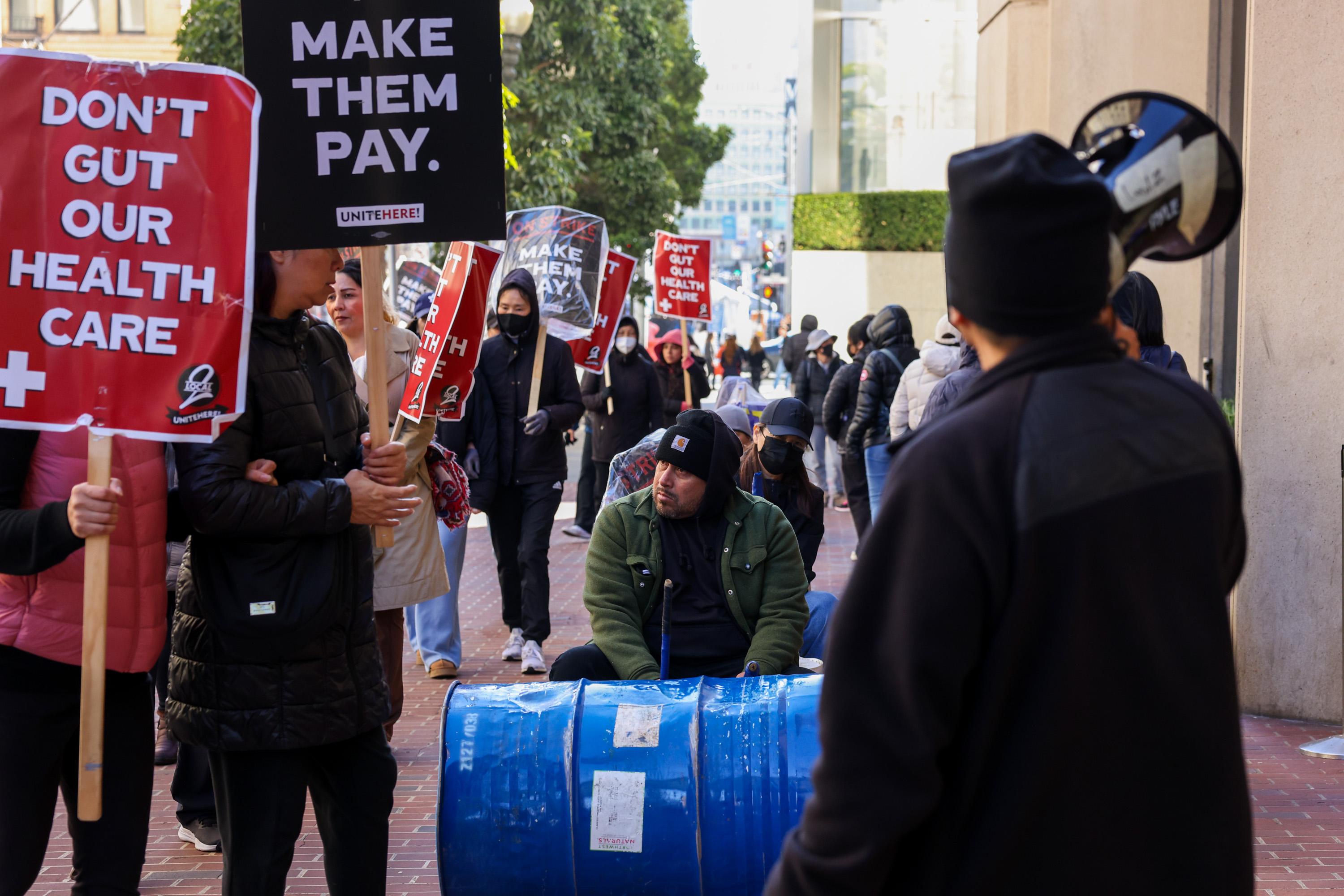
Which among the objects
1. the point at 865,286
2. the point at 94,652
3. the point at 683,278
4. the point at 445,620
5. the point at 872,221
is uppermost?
the point at 872,221

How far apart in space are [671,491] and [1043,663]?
3011mm

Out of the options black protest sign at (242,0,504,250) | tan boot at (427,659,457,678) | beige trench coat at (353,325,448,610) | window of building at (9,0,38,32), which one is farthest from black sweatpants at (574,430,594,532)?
window of building at (9,0,38,32)

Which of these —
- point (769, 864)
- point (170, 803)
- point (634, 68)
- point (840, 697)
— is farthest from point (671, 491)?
point (634, 68)

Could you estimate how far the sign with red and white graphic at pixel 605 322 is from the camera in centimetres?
1032

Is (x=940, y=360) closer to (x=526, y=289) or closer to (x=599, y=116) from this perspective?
(x=526, y=289)

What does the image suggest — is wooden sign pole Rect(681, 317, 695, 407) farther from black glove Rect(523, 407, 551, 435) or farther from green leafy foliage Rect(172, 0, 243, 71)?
green leafy foliage Rect(172, 0, 243, 71)

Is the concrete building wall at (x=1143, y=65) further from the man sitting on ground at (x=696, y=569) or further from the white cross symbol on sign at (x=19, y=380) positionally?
the white cross symbol on sign at (x=19, y=380)

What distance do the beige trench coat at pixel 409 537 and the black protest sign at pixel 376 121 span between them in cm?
210

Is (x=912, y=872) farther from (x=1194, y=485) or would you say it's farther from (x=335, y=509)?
(x=335, y=509)

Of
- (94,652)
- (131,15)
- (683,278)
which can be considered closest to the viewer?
(94,652)

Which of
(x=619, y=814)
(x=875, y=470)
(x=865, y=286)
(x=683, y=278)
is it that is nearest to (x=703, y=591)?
(x=619, y=814)

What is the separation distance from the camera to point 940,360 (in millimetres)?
8531

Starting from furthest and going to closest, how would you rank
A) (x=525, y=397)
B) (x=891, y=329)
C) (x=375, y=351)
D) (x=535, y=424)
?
(x=891, y=329), (x=525, y=397), (x=535, y=424), (x=375, y=351)

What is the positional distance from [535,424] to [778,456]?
2.20m
